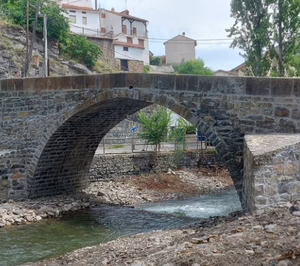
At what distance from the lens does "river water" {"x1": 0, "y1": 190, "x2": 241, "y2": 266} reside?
1069 cm

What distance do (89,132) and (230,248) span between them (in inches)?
403

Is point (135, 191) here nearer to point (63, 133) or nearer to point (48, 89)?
point (63, 133)

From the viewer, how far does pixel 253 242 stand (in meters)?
6.18

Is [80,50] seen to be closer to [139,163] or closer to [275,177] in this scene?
[139,163]

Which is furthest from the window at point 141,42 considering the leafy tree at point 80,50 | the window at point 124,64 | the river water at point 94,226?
the river water at point 94,226

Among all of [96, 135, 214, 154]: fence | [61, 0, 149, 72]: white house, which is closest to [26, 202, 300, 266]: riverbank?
[96, 135, 214, 154]: fence

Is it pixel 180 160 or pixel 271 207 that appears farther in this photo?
pixel 180 160

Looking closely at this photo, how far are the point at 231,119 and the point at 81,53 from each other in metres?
22.9

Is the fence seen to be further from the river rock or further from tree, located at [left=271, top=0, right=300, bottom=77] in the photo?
the river rock

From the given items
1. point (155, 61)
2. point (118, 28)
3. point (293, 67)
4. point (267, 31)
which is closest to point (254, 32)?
point (267, 31)

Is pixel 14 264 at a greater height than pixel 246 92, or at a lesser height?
lesser

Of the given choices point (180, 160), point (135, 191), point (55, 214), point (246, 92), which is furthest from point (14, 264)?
point (180, 160)

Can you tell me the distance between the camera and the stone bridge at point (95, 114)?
10.6 m

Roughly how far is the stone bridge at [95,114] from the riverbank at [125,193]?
753mm
